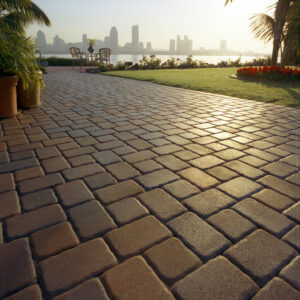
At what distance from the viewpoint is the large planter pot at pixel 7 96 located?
4059 millimetres

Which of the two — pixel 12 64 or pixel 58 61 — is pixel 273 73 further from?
pixel 58 61

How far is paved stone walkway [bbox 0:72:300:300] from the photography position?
127 centimetres

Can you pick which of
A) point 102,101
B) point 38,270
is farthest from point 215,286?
point 102,101

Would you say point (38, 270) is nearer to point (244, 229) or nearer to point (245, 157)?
point (244, 229)

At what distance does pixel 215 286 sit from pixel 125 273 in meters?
0.48

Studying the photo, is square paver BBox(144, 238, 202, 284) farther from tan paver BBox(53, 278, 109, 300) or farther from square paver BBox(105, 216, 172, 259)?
tan paver BBox(53, 278, 109, 300)

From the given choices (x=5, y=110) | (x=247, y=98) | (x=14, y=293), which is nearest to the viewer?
(x=14, y=293)

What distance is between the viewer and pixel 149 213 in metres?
1.80

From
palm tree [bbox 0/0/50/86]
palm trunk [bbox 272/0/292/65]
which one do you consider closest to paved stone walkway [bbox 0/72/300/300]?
palm tree [bbox 0/0/50/86]

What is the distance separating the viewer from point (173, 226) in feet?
5.49

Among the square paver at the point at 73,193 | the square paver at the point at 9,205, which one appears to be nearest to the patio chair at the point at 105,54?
the square paver at the point at 73,193

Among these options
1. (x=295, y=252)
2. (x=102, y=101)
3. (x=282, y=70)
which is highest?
(x=282, y=70)

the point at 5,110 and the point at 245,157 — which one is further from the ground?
the point at 5,110

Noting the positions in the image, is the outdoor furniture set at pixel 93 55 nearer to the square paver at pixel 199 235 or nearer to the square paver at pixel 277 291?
the square paver at pixel 199 235
